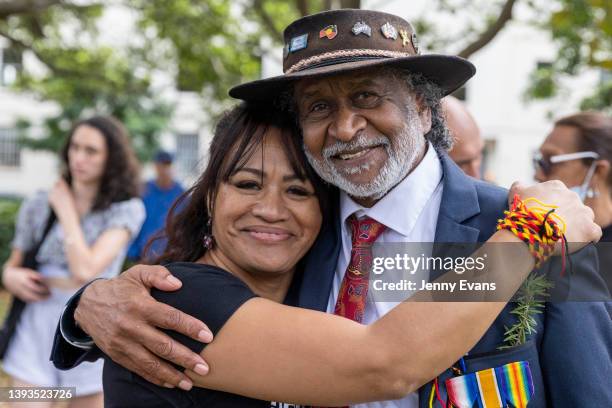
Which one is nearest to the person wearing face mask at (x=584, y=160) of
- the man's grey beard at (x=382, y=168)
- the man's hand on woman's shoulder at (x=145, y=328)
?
the man's grey beard at (x=382, y=168)

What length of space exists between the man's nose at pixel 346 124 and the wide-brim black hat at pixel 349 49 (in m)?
0.16

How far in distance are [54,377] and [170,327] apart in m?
2.19

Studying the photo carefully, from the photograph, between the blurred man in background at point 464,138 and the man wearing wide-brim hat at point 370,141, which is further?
the blurred man in background at point 464,138

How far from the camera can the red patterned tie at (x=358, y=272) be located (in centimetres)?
224

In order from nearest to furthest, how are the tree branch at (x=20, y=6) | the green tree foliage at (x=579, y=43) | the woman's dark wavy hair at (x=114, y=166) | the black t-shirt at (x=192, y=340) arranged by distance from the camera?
the black t-shirt at (x=192, y=340) → the woman's dark wavy hair at (x=114, y=166) → the green tree foliage at (x=579, y=43) → the tree branch at (x=20, y=6)

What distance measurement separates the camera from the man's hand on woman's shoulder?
1.99m

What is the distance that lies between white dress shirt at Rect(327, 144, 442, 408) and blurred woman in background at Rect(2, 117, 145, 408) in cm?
205

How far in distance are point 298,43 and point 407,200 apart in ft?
2.22

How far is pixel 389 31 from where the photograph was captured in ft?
7.59

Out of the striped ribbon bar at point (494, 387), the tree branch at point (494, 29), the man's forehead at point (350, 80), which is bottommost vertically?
the striped ribbon bar at point (494, 387)

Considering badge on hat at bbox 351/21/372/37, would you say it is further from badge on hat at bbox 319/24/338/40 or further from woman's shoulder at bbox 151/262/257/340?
woman's shoulder at bbox 151/262/257/340

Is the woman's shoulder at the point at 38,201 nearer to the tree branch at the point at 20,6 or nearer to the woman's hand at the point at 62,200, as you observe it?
the woman's hand at the point at 62,200

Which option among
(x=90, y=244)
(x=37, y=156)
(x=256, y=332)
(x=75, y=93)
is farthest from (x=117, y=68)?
(x=37, y=156)

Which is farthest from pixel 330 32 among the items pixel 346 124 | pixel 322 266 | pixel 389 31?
pixel 322 266
